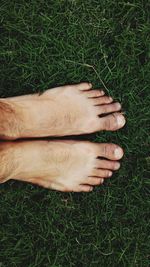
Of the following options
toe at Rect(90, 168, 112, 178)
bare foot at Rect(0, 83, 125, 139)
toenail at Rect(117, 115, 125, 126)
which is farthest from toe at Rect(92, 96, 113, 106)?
toe at Rect(90, 168, 112, 178)

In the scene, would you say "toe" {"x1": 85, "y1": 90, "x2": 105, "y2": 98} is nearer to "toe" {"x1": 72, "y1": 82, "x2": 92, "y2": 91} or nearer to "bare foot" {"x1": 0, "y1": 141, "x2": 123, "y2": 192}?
"toe" {"x1": 72, "y1": 82, "x2": 92, "y2": 91}

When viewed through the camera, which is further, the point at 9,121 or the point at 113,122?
the point at 113,122

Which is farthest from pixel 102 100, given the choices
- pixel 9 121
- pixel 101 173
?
pixel 9 121

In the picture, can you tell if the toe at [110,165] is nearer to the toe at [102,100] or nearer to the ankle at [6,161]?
the toe at [102,100]

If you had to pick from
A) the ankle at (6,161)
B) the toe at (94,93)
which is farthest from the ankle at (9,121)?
the toe at (94,93)

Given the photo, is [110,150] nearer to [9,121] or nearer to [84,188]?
[84,188]

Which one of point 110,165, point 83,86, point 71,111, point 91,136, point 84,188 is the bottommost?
point 84,188
